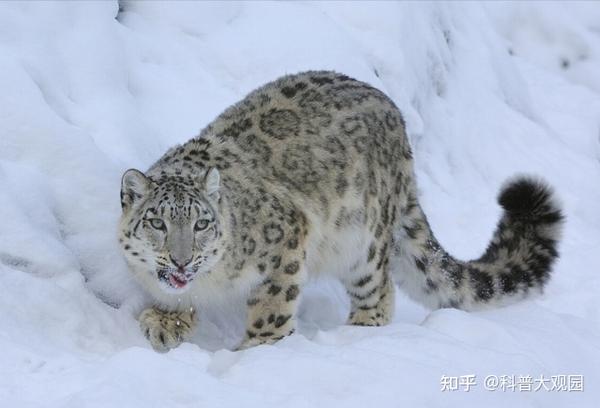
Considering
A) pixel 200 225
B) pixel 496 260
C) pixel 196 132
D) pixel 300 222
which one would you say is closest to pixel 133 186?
pixel 200 225

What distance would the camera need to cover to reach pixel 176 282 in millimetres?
5047

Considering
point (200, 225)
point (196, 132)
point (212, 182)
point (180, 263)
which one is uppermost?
point (212, 182)

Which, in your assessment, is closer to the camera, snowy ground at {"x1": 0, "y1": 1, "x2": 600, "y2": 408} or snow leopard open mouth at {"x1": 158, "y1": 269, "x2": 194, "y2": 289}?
snowy ground at {"x1": 0, "y1": 1, "x2": 600, "y2": 408}

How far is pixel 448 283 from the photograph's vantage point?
640 centimetres

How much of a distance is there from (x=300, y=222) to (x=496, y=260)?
1.50 m

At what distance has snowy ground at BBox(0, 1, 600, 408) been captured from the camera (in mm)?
4289

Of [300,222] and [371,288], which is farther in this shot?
[371,288]

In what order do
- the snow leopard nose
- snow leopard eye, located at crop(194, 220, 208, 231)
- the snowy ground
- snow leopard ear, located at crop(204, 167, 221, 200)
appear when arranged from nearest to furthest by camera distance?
the snowy ground → the snow leopard nose → snow leopard eye, located at crop(194, 220, 208, 231) → snow leopard ear, located at crop(204, 167, 221, 200)

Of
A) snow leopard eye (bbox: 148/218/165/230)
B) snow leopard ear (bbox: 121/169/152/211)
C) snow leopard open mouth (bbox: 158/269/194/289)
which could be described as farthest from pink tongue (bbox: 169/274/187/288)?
snow leopard ear (bbox: 121/169/152/211)

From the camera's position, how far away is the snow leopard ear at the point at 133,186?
504cm

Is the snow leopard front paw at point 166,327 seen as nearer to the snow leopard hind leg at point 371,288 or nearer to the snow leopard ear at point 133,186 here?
the snow leopard ear at point 133,186

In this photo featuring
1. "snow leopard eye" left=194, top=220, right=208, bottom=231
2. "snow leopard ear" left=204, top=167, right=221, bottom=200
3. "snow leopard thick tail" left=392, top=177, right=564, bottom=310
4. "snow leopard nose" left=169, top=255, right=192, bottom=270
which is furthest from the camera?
"snow leopard thick tail" left=392, top=177, right=564, bottom=310

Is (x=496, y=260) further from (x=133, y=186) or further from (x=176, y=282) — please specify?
(x=133, y=186)

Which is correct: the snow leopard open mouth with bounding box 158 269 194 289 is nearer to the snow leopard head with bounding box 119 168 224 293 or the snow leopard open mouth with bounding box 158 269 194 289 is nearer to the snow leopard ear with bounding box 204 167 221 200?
the snow leopard head with bounding box 119 168 224 293
